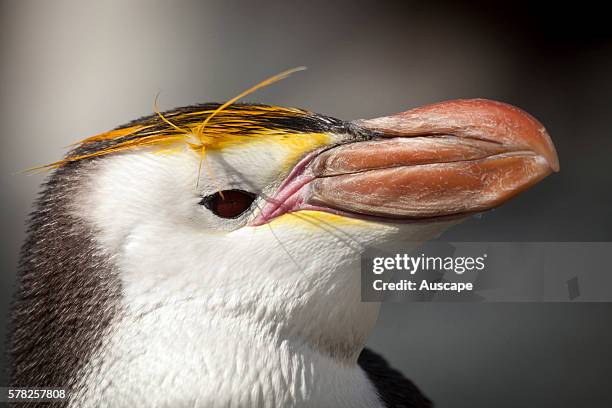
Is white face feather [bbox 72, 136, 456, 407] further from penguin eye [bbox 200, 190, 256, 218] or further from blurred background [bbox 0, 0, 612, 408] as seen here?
blurred background [bbox 0, 0, 612, 408]

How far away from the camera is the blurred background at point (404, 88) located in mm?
1055

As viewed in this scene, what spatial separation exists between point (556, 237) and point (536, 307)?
0.44ft

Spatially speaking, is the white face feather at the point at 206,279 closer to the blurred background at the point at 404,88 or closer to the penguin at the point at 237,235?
the penguin at the point at 237,235

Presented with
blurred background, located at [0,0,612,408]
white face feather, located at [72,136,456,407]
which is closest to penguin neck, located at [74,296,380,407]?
white face feather, located at [72,136,456,407]

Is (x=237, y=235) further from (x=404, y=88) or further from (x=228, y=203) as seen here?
(x=404, y=88)

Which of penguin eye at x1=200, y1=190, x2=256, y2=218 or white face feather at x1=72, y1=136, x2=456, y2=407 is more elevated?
penguin eye at x1=200, y1=190, x2=256, y2=218

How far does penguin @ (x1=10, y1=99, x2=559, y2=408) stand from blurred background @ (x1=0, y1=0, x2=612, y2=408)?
46cm

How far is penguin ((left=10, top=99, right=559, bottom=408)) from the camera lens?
554 millimetres

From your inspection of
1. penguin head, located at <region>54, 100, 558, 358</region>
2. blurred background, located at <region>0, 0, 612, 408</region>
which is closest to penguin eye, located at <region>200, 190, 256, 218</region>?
penguin head, located at <region>54, 100, 558, 358</region>

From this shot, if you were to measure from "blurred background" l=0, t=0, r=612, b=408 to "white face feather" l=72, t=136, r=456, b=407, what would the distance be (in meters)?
0.48

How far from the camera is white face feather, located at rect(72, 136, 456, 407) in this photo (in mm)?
551

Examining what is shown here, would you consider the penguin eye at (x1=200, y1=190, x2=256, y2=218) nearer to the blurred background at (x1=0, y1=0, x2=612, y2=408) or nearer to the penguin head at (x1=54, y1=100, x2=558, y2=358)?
the penguin head at (x1=54, y1=100, x2=558, y2=358)

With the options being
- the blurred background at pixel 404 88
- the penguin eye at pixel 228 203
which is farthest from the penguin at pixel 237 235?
the blurred background at pixel 404 88

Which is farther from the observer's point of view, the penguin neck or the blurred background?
the blurred background
